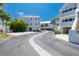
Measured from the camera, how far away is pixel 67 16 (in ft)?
89.7

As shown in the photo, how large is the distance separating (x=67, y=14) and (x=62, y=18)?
1242mm

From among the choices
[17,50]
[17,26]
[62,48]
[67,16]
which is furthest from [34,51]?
[17,26]

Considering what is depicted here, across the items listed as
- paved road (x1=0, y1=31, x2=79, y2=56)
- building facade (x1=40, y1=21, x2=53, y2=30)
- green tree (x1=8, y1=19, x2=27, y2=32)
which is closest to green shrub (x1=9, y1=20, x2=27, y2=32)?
green tree (x1=8, y1=19, x2=27, y2=32)

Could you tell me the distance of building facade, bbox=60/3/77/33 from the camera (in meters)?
25.5

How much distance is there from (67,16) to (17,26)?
13.0 metres

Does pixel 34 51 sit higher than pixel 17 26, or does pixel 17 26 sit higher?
pixel 17 26

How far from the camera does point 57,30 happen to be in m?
24.7

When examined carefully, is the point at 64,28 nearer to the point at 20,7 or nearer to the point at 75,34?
the point at 75,34

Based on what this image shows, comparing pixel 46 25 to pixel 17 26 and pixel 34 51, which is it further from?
pixel 17 26

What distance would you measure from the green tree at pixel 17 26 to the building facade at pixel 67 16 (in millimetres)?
8924

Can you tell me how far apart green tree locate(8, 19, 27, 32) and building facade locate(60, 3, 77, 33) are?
29.3 feet

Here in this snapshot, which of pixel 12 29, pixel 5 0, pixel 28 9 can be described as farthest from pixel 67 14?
pixel 5 0

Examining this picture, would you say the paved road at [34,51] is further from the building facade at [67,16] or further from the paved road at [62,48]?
the building facade at [67,16]

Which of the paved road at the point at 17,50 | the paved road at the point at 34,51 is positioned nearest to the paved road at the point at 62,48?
the paved road at the point at 34,51
